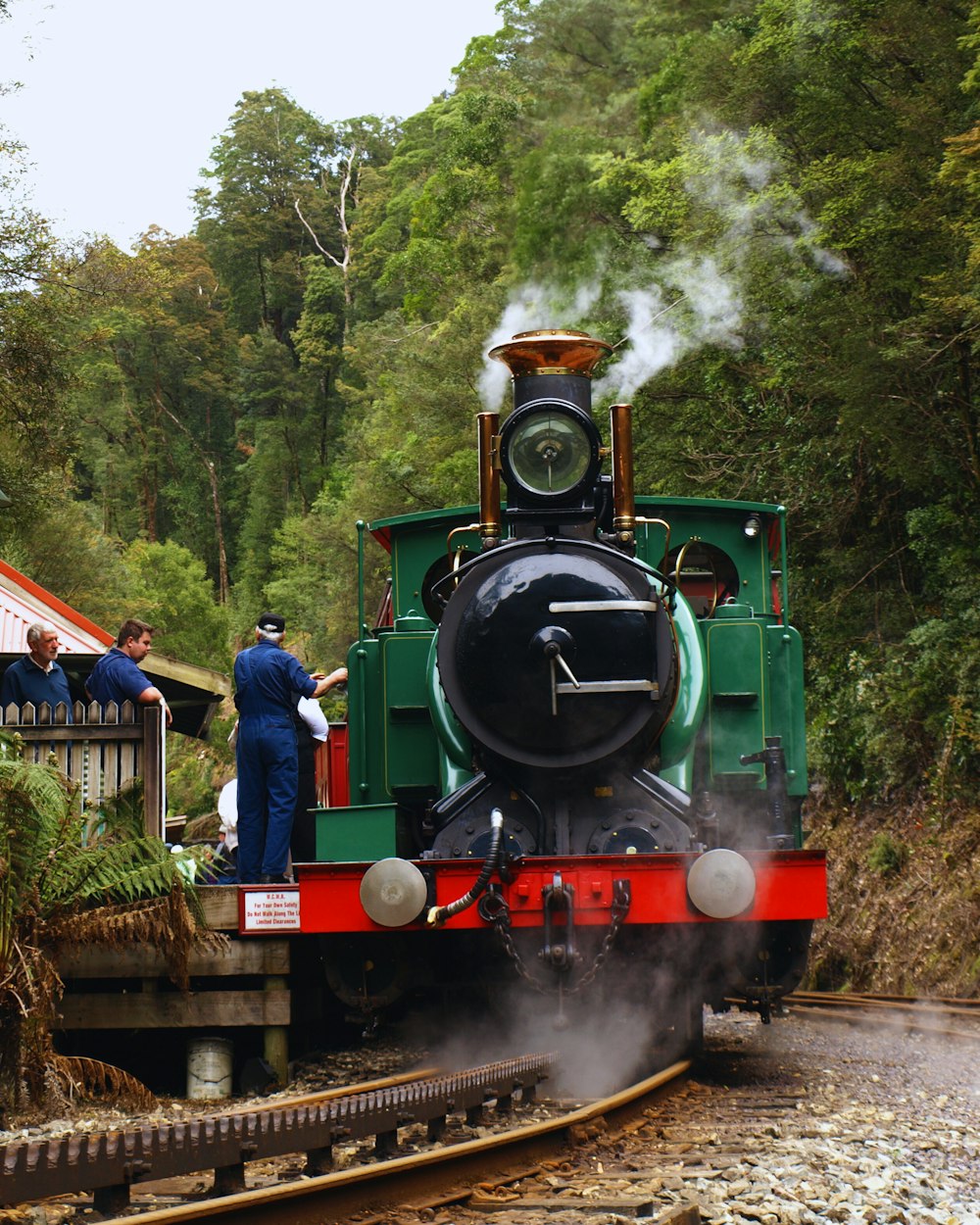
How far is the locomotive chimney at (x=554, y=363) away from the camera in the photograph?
6.78m

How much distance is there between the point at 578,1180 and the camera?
15.0ft

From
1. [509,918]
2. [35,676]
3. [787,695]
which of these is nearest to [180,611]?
[35,676]

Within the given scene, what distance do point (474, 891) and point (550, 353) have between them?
2.43 meters

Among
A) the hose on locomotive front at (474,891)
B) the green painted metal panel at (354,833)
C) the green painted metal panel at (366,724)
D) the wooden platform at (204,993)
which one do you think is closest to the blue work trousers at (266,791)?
the green painted metal panel at (366,724)

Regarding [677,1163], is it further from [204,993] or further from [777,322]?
[777,322]

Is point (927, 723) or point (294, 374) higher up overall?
point (294, 374)

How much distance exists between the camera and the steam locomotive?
239 inches

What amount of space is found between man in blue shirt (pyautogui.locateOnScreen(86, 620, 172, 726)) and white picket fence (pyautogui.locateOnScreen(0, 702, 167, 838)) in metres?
0.16

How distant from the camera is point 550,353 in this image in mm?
6797

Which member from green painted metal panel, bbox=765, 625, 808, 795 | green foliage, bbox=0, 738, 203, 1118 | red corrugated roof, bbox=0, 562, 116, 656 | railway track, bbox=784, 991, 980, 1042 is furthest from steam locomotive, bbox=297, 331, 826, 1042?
red corrugated roof, bbox=0, 562, 116, 656

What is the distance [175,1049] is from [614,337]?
39.6ft

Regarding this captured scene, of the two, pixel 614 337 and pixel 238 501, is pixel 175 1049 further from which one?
pixel 238 501

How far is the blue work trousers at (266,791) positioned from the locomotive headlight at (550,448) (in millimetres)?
1832

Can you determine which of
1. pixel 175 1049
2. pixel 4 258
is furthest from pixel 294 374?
pixel 175 1049
